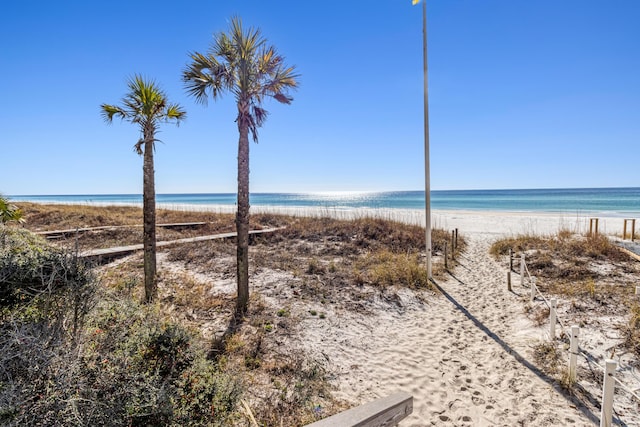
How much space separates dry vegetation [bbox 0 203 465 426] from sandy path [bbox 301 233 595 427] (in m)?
0.63

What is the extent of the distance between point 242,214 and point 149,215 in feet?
8.19

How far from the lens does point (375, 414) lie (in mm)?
2586

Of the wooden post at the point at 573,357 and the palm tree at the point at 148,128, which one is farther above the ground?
the palm tree at the point at 148,128

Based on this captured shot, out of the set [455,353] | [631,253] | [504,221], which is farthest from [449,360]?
[504,221]

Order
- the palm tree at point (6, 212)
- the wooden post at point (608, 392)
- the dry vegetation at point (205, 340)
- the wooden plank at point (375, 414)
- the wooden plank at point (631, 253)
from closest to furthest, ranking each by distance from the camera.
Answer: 1. the wooden plank at point (375, 414)
2. the dry vegetation at point (205, 340)
3. the wooden post at point (608, 392)
4. the palm tree at point (6, 212)
5. the wooden plank at point (631, 253)

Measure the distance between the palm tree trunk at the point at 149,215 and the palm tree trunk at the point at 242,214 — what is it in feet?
6.91

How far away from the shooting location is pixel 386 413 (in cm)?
271

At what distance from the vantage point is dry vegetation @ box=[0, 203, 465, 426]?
2619 mm

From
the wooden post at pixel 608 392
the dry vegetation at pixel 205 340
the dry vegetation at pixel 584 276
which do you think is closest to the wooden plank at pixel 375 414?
the dry vegetation at pixel 205 340

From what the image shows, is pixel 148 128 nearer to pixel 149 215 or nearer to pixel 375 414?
pixel 149 215

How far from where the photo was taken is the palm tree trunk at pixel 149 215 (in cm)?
713

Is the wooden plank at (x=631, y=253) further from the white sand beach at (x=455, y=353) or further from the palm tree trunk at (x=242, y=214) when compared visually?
the palm tree trunk at (x=242, y=214)

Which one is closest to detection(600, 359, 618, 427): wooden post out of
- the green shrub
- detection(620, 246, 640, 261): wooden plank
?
the green shrub

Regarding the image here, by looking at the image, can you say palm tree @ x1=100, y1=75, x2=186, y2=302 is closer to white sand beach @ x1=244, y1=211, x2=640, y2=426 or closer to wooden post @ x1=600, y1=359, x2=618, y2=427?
white sand beach @ x1=244, y1=211, x2=640, y2=426
